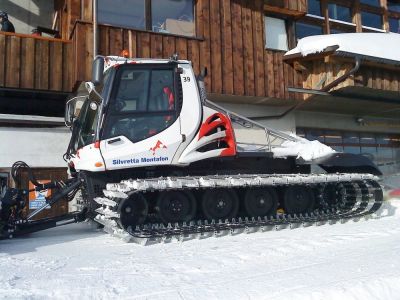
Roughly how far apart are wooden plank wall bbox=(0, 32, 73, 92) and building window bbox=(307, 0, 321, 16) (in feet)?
26.1

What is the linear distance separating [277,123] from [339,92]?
6.38 feet

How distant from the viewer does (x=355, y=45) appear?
1130 centimetres

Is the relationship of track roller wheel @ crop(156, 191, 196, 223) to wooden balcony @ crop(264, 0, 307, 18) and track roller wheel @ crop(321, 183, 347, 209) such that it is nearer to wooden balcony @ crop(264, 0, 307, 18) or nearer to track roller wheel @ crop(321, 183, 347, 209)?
track roller wheel @ crop(321, 183, 347, 209)

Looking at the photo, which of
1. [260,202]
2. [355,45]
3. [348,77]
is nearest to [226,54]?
[348,77]

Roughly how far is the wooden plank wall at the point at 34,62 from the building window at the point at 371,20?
1038 cm

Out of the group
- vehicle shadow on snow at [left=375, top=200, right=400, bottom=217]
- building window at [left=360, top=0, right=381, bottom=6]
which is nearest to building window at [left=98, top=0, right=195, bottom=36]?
vehicle shadow on snow at [left=375, top=200, right=400, bottom=217]

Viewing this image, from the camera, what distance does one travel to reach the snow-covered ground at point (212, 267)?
11.8 ft

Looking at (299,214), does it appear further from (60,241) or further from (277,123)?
(277,123)

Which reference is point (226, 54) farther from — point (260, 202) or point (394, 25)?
point (394, 25)

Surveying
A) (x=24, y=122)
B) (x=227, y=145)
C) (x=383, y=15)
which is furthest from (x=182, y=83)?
(x=383, y=15)

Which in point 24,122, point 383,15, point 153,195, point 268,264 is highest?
point 383,15

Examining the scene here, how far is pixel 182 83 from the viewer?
6.71 metres

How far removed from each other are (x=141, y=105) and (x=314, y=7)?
9.86m

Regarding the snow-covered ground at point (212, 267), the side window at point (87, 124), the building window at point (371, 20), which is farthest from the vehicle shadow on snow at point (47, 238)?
the building window at point (371, 20)
